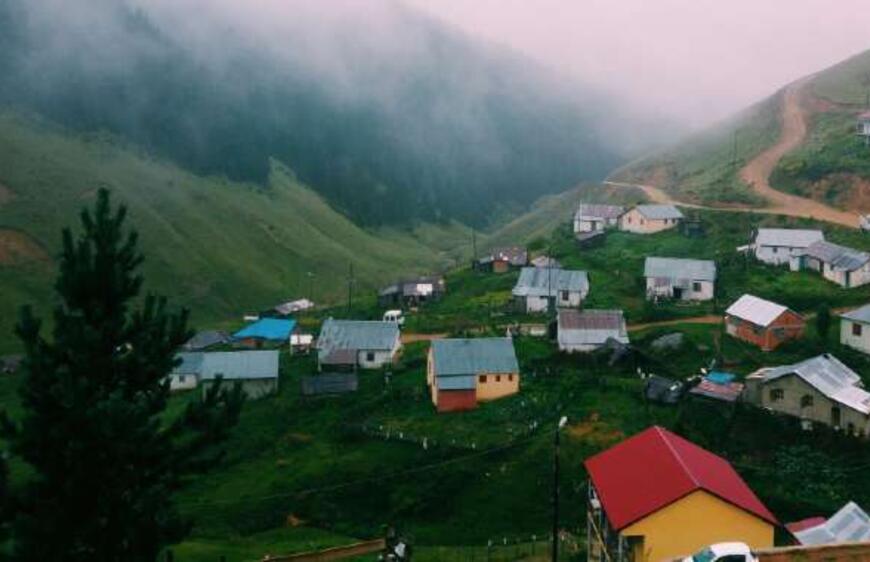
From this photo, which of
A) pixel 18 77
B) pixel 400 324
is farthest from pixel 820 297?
pixel 18 77

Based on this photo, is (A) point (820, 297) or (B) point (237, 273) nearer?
(A) point (820, 297)

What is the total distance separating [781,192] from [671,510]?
80.2m

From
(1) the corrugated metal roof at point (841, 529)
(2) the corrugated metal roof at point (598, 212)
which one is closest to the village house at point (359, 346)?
(1) the corrugated metal roof at point (841, 529)

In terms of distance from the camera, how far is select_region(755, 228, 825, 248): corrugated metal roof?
73312 millimetres

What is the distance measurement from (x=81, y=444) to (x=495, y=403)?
3904cm

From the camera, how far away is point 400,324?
72.9 m

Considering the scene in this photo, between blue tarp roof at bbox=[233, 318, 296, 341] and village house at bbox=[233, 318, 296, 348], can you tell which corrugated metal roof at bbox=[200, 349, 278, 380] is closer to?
village house at bbox=[233, 318, 296, 348]

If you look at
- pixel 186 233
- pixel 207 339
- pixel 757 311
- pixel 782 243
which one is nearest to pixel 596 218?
pixel 782 243

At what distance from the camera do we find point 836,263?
220 ft

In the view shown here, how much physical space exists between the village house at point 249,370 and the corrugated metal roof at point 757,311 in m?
33.2

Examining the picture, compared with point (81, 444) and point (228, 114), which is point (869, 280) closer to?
point (81, 444)

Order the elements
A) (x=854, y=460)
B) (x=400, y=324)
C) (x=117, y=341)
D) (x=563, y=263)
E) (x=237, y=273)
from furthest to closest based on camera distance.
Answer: (x=237, y=273), (x=563, y=263), (x=400, y=324), (x=854, y=460), (x=117, y=341)

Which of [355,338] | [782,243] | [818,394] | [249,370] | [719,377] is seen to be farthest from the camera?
[782,243]

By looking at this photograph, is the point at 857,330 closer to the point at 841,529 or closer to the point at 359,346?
the point at 841,529
